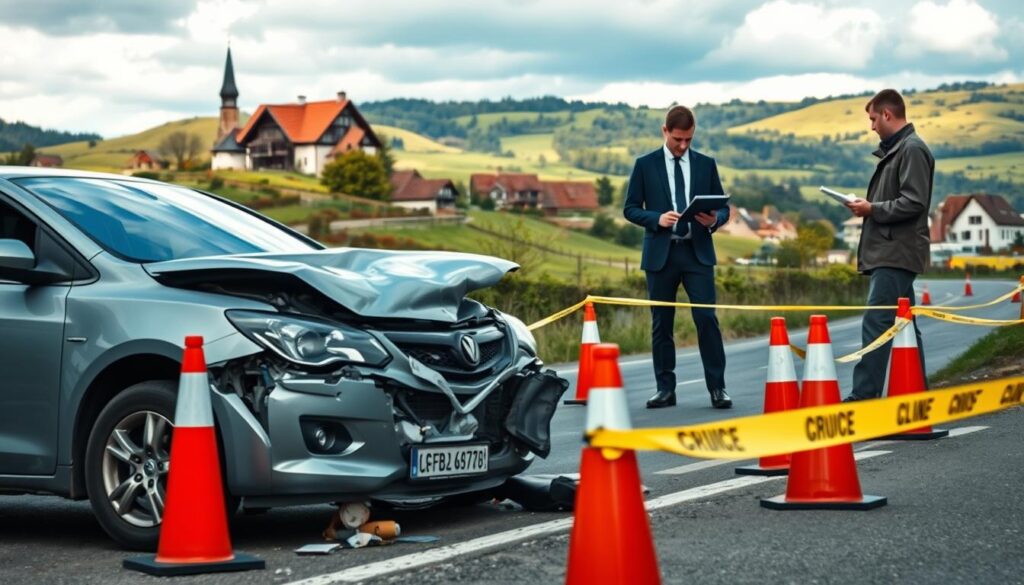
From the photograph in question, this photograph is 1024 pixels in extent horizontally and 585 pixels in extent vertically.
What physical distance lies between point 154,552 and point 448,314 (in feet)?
5.39

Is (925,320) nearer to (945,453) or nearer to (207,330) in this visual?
(945,453)

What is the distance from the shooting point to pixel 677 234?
12.8 m

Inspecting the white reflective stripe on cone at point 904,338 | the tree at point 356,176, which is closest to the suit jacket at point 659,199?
the white reflective stripe on cone at point 904,338

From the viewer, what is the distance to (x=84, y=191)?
8.00 meters

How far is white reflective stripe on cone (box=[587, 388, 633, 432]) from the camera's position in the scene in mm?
5074

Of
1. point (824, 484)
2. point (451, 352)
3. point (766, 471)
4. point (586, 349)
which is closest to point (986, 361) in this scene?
point (586, 349)

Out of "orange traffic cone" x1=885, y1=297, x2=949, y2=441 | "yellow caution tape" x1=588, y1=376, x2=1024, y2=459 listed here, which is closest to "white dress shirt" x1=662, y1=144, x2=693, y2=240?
"orange traffic cone" x1=885, y1=297, x2=949, y2=441

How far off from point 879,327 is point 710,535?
4564mm

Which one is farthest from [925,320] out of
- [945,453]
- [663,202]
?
[945,453]

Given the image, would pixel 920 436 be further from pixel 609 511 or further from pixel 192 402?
pixel 609 511

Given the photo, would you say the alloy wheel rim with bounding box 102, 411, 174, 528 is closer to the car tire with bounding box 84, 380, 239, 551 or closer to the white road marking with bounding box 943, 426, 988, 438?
the car tire with bounding box 84, 380, 239, 551

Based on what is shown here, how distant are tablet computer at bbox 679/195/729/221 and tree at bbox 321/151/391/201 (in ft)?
475

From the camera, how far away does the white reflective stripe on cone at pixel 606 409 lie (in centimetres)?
507

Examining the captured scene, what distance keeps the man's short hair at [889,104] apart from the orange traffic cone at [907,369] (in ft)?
5.07
